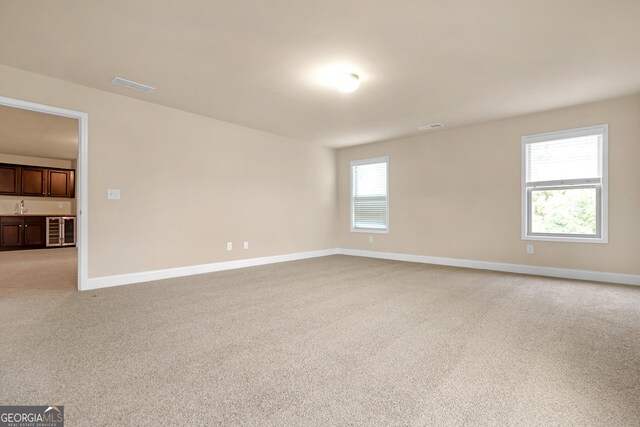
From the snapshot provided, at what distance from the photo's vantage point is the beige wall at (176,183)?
154 inches

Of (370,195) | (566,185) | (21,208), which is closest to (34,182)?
(21,208)

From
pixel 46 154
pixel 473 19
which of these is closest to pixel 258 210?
pixel 473 19

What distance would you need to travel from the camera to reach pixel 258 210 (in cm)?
576

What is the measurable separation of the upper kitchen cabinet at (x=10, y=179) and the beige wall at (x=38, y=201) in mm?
244

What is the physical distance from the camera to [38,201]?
29.3 feet

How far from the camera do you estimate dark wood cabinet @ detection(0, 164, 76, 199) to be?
8.16m

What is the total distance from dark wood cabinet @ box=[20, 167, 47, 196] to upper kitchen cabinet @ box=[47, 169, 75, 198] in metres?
0.12

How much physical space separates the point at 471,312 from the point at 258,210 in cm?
391

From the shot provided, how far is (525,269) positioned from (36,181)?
11670 millimetres

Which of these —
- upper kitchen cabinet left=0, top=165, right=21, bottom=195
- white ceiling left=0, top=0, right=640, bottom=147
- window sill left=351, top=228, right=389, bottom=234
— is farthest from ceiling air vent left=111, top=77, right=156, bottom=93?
upper kitchen cabinet left=0, top=165, right=21, bottom=195

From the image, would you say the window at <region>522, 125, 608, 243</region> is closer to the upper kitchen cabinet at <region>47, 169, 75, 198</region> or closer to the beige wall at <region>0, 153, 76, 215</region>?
the upper kitchen cabinet at <region>47, 169, 75, 198</region>

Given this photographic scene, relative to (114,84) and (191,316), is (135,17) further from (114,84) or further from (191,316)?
(191,316)

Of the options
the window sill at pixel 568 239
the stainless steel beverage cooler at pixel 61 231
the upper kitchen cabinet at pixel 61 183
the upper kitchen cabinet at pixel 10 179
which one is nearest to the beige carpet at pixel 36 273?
the stainless steel beverage cooler at pixel 61 231

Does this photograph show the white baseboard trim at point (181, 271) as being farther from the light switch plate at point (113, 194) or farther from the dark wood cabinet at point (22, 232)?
the dark wood cabinet at point (22, 232)
